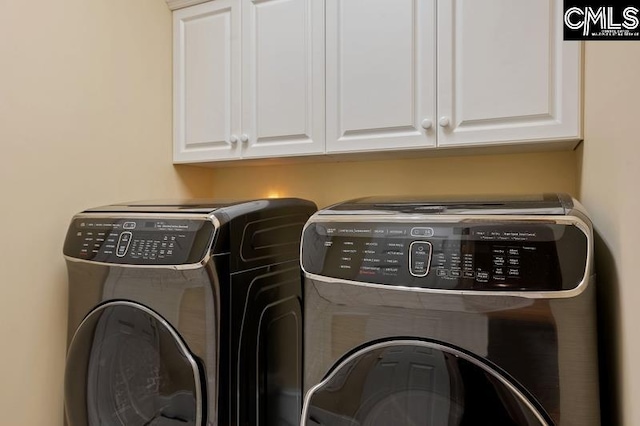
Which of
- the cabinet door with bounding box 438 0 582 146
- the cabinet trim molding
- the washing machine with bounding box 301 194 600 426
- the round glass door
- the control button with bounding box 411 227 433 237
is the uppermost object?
the cabinet trim molding

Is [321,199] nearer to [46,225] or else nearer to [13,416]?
[46,225]

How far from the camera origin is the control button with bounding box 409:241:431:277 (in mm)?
870

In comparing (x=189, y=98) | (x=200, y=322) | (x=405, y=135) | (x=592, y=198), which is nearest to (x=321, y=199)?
(x=405, y=135)

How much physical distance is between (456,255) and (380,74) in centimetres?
85

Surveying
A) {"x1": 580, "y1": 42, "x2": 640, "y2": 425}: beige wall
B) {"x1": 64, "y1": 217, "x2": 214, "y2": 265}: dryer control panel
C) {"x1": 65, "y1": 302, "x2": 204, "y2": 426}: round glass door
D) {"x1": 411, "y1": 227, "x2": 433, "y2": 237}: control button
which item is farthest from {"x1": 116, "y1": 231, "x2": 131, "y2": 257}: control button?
{"x1": 580, "y1": 42, "x2": 640, "y2": 425}: beige wall

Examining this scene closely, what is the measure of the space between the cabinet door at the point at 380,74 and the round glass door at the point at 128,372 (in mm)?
844

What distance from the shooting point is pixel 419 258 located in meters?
0.88

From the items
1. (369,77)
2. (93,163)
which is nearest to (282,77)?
(369,77)

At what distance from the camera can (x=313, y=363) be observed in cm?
101

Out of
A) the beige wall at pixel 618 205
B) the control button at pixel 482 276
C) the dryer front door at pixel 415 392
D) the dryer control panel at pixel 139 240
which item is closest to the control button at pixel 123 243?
the dryer control panel at pixel 139 240

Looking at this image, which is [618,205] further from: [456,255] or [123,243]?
[123,243]

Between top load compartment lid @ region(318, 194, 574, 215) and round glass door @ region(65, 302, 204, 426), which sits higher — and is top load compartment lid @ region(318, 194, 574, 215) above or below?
above

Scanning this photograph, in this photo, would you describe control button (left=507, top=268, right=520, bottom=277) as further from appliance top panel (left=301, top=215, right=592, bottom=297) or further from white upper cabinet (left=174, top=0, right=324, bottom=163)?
white upper cabinet (left=174, top=0, right=324, bottom=163)

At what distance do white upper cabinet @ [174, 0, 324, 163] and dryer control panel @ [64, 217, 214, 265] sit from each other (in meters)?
0.58
